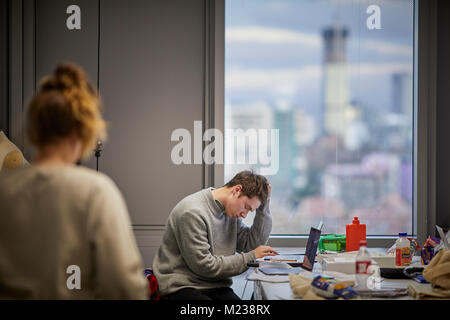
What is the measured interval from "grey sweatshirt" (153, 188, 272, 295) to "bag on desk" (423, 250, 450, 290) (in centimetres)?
88

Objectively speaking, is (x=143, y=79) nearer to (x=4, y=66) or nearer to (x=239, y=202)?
(x=4, y=66)

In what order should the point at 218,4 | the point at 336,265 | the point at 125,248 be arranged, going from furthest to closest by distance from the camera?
the point at 218,4 → the point at 336,265 → the point at 125,248

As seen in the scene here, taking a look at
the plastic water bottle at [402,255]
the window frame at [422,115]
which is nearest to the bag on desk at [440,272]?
the plastic water bottle at [402,255]

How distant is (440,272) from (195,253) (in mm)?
1095

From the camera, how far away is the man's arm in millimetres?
2441

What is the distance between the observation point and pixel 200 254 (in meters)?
2.43

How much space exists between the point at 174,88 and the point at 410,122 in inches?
69.1

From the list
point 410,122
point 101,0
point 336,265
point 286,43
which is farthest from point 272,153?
point 101,0

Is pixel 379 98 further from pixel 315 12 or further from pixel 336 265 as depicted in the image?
pixel 336 265

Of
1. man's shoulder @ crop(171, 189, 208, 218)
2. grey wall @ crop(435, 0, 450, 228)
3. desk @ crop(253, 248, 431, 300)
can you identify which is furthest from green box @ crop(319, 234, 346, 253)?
grey wall @ crop(435, 0, 450, 228)

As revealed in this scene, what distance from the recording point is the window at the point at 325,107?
12.0ft

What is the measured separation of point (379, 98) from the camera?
3.69 metres

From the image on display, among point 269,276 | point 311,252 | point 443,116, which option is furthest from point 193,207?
point 443,116

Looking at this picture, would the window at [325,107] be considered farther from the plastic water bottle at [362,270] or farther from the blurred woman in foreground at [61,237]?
the blurred woman in foreground at [61,237]
